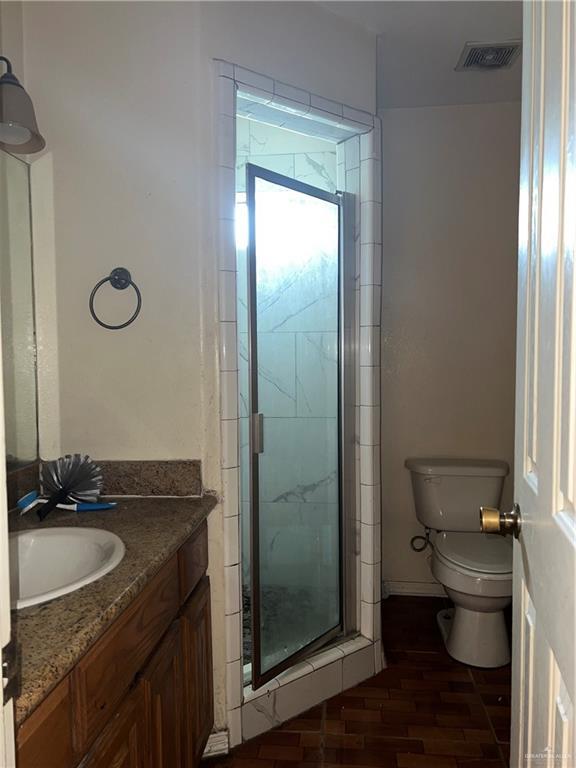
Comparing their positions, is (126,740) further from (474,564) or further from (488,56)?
(488,56)

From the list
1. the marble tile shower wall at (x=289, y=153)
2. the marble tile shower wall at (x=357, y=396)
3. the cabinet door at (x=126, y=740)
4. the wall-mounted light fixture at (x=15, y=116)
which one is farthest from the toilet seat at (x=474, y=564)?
the wall-mounted light fixture at (x=15, y=116)

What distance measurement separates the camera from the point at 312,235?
7.45ft

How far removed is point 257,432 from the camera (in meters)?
2.06

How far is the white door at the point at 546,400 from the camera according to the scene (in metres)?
0.70

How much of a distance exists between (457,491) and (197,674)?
1598 mm

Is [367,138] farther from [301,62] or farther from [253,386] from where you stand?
[253,386]

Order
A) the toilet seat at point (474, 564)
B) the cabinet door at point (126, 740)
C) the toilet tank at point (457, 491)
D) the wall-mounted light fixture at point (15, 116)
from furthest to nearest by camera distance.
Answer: the toilet tank at point (457, 491)
the toilet seat at point (474, 564)
the wall-mounted light fixture at point (15, 116)
the cabinet door at point (126, 740)

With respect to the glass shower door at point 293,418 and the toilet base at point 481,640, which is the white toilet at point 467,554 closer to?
the toilet base at point 481,640

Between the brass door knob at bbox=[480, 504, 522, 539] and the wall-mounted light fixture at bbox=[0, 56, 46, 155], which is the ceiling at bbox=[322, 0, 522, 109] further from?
the brass door knob at bbox=[480, 504, 522, 539]

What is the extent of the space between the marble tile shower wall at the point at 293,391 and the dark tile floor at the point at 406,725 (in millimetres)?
497

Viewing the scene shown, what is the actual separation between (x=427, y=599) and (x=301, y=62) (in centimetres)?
263

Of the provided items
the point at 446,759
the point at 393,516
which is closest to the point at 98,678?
the point at 446,759

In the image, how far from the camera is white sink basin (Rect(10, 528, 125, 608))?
133 cm

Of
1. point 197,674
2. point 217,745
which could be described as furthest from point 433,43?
point 217,745
